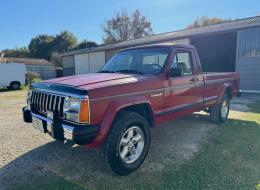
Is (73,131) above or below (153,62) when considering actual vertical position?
below

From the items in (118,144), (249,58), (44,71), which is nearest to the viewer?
(118,144)

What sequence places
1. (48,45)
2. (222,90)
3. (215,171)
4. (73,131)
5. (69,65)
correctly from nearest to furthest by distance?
(73,131) → (215,171) → (222,90) → (69,65) → (48,45)

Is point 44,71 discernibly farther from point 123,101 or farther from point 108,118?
point 108,118

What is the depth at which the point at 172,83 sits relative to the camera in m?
3.87

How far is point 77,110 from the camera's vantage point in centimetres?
267

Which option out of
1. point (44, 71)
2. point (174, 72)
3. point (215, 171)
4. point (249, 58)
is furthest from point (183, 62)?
point (44, 71)

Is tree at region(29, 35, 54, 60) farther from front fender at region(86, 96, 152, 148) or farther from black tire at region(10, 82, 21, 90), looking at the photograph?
front fender at region(86, 96, 152, 148)

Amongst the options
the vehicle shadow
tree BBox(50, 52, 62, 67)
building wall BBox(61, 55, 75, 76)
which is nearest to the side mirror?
the vehicle shadow

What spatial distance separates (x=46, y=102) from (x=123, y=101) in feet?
3.91

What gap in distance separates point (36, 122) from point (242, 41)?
11.6 m

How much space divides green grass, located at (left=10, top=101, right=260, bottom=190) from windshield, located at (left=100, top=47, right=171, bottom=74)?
1737 mm

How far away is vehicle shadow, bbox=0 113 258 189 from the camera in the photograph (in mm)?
2994

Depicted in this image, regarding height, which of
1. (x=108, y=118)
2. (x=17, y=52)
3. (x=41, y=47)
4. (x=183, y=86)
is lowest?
(x=108, y=118)

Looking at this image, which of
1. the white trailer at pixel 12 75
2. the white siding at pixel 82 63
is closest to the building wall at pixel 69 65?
the white siding at pixel 82 63
